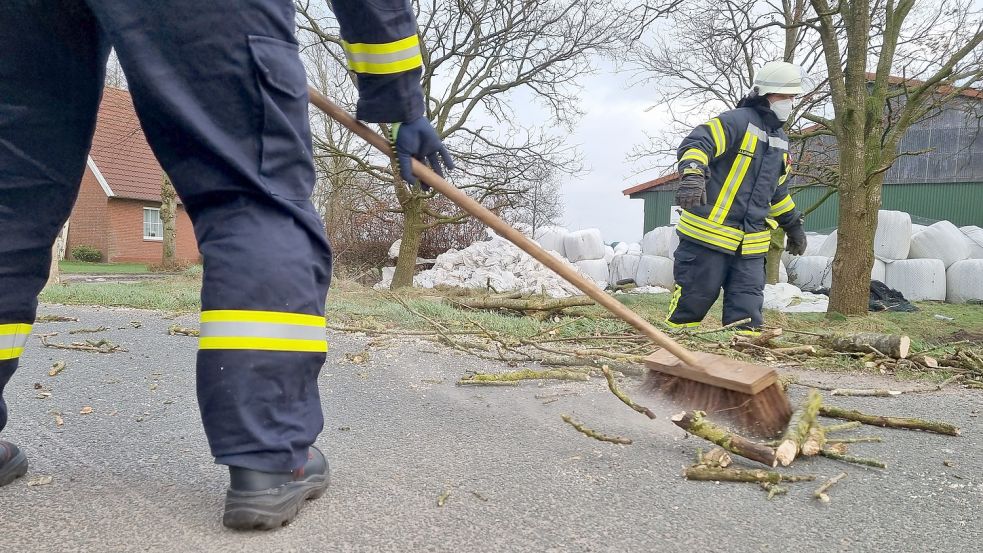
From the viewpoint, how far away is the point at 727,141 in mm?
4684

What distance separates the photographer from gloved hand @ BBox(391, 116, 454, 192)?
185 cm

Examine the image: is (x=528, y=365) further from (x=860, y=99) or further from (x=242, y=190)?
(x=860, y=99)

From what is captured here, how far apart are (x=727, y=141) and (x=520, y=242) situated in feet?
10.5

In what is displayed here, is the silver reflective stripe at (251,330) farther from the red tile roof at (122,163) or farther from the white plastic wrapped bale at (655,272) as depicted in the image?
the red tile roof at (122,163)

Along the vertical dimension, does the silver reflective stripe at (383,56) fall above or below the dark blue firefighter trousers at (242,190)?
above

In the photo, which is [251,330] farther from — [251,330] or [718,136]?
[718,136]

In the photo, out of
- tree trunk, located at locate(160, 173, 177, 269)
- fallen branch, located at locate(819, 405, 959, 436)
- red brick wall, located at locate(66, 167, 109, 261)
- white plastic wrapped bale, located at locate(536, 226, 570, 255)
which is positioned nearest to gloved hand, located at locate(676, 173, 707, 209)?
fallen branch, located at locate(819, 405, 959, 436)

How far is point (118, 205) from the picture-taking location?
24625 millimetres

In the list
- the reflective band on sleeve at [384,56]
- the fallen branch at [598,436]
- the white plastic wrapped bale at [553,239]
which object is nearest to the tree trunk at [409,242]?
the white plastic wrapped bale at [553,239]

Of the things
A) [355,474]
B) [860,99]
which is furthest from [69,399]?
[860,99]

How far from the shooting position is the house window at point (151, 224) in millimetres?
25594

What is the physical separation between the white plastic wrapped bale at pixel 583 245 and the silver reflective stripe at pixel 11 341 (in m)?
16.2

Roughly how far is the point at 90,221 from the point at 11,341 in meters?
27.8

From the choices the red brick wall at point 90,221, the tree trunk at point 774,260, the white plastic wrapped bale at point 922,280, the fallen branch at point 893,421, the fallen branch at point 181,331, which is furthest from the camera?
the red brick wall at point 90,221
